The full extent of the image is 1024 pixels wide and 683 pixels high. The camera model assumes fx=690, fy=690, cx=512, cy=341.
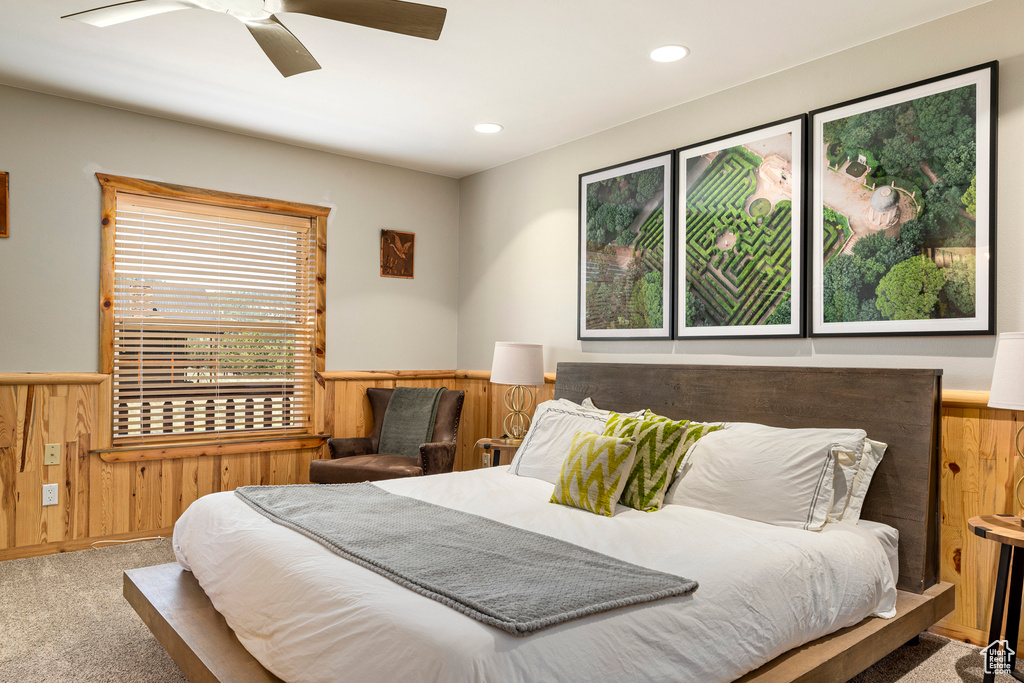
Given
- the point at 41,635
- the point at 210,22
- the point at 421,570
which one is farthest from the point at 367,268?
the point at 421,570

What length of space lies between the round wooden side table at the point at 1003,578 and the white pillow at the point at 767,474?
1.60 feet

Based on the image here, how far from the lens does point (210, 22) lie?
2.95m

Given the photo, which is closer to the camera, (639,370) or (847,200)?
(847,200)

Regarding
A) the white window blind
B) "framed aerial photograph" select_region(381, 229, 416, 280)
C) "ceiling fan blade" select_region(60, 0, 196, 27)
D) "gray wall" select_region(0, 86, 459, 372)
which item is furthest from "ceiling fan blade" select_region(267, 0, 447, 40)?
"framed aerial photograph" select_region(381, 229, 416, 280)

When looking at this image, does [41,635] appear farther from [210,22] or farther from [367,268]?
[367,268]

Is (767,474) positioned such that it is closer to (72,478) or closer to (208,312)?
(208,312)

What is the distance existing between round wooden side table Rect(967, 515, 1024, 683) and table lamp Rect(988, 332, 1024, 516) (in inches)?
16.2

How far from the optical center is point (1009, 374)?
227cm

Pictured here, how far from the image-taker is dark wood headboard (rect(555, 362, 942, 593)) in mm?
2660

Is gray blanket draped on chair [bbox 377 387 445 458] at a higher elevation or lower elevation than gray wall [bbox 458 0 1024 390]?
lower

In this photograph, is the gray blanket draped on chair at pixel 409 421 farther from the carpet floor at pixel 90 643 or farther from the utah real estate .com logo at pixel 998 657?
the utah real estate .com logo at pixel 998 657

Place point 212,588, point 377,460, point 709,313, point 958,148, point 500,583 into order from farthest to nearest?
point 377,460 < point 709,313 < point 958,148 < point 212,588 < point 500,583

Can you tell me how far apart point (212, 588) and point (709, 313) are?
2.64 metres

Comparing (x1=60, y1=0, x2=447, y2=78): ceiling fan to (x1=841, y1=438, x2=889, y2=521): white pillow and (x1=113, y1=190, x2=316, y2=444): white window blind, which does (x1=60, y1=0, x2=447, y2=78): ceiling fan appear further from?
(x1=841, y1=438, x2=889, y2=521): white pillow
